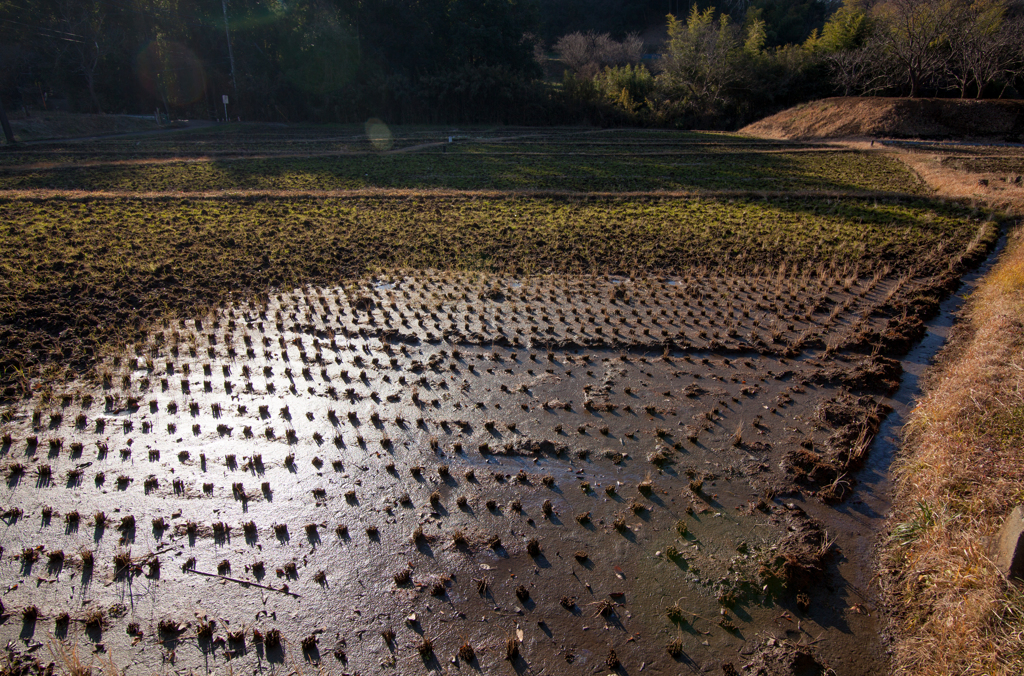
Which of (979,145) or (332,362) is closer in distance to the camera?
(332,362)

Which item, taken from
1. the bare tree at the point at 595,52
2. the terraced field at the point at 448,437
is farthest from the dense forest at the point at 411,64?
the terraced field at the point at 448,437

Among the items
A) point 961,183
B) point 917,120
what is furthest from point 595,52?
point 961,183

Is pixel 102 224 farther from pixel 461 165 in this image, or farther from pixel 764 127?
pixel 764 127

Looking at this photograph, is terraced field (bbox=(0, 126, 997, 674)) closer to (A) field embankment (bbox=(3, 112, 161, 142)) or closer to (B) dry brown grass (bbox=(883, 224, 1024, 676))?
(B) dry brown grass (bbox=(883, 224, 1024, 676))

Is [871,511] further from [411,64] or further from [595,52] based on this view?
[595,52]

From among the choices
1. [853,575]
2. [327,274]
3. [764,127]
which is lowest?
[853,575]

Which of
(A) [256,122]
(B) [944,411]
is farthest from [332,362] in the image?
(A) [256,122]
